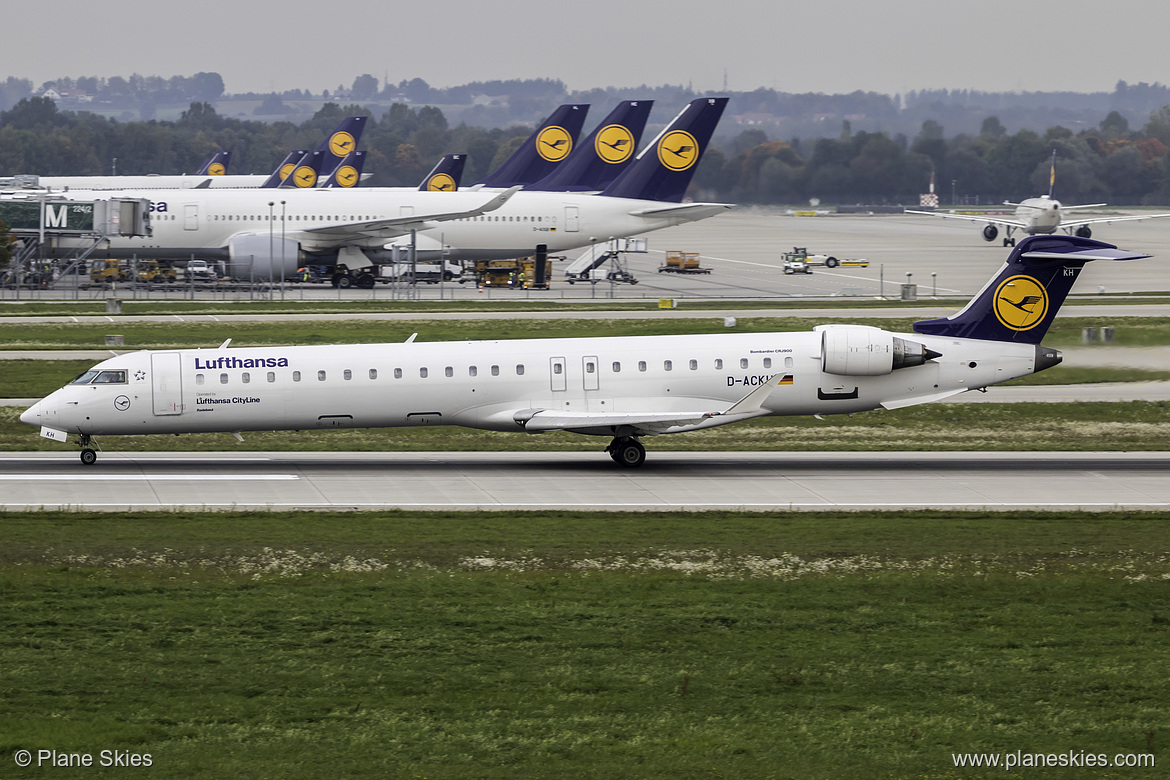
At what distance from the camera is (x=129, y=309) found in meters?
71.8

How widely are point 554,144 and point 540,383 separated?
72.8m

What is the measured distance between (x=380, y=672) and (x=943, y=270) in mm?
90648

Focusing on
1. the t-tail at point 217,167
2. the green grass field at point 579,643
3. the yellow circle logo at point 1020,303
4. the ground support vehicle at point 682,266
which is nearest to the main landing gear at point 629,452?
the green grass field at point 579,643

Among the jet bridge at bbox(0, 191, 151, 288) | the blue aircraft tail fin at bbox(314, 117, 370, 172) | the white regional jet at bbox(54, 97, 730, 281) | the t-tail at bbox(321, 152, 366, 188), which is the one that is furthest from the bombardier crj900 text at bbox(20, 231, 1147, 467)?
the blue aircraft tail fin at bbox(314, 117, 370, 172)

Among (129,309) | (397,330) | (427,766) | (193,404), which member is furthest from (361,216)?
(427,766)

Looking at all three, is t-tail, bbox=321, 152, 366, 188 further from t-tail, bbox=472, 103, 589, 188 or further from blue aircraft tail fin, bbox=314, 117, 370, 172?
t-tail, bbox=472, 103, 589, 188

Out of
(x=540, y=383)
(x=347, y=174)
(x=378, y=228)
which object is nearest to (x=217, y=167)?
(x=347, y=174)

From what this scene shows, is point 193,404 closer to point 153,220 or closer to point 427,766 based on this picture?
point 427,766

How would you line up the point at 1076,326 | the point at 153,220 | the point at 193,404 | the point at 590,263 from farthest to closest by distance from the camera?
the point at 590,263
the point at 153,220
the point at 1076,326
the point at 193,404

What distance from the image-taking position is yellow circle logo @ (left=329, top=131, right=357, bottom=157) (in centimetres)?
15312

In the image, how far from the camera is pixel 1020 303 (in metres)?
37.0

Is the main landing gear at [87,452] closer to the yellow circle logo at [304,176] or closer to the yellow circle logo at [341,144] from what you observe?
the yellow circle logo at [304,176]

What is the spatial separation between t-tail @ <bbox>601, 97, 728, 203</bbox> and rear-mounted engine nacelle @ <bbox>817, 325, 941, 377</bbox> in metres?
51.3

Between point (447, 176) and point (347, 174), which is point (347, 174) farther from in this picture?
point (447, 176)
